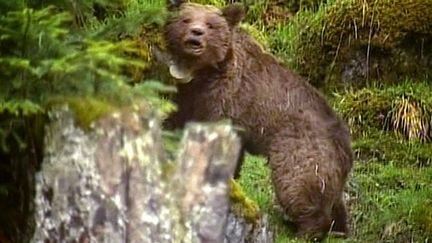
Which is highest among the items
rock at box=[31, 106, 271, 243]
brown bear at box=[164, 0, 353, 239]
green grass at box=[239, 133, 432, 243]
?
rock at box=[31, 106, 271, 243]

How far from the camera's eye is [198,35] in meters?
8.88

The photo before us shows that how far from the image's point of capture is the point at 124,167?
4.49 meters

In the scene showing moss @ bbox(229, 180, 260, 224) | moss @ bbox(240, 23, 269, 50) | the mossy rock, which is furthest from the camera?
moss @ bbox(240, 23, 269, 50)

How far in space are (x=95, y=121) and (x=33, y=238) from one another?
1.99ft

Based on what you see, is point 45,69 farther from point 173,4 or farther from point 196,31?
point 173,4

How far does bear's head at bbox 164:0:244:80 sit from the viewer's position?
29.1 ft

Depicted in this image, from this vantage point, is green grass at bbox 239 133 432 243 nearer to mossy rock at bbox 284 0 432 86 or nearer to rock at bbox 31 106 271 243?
mossy rock at bbox 284 0 432 86

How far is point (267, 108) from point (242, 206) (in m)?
2.28

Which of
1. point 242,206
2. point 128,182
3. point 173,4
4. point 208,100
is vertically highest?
point 128,182

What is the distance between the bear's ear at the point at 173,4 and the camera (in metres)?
8.95

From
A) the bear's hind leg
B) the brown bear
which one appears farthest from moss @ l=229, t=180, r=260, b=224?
the bear's hind leg

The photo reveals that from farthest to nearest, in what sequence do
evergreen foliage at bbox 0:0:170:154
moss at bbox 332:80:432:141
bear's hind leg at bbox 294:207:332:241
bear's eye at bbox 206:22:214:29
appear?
moss at bbox 332:80:432:141 < bear's hind leg at bbox 294:207:332:241 < bear's eye at bbox 206:22:214:29 < evergreen foliage at bbox 0:0:170:154

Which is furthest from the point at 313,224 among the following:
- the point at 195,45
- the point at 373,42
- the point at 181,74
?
the point at 373,42

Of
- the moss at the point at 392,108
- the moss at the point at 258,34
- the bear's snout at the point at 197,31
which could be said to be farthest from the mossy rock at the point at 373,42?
the bear's snout at the point at 197,31
